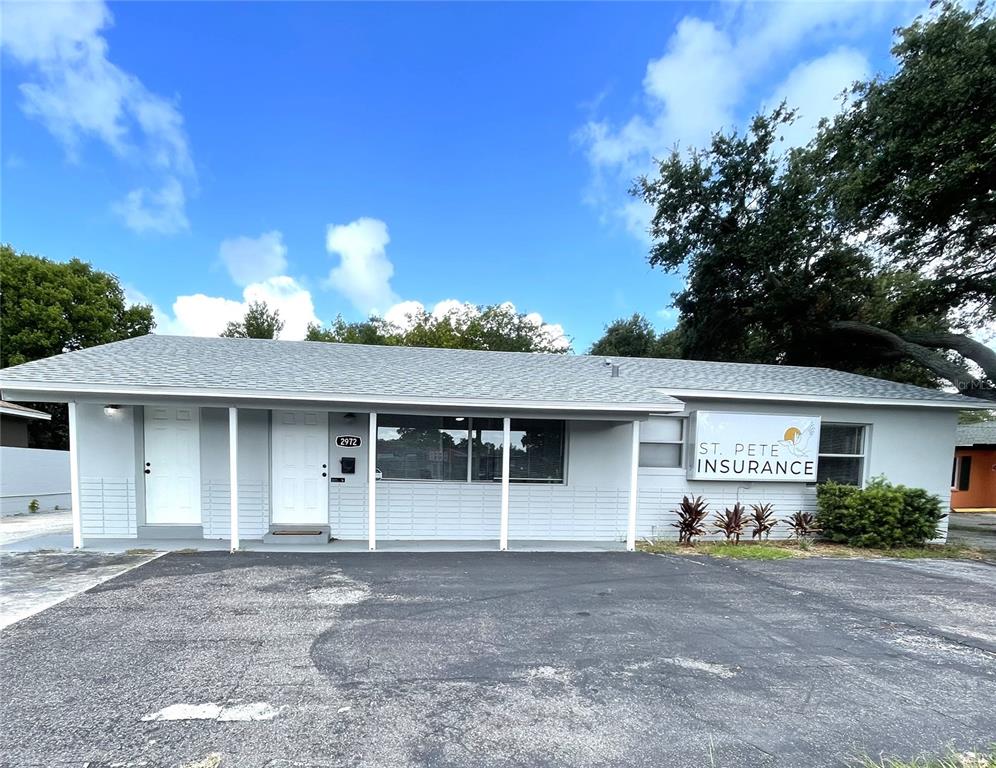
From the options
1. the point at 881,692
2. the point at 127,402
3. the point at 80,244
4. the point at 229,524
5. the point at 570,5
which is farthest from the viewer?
the point at 80,244

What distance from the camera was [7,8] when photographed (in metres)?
6.58

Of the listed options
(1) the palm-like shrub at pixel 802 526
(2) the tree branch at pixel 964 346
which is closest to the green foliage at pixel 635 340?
(2) the tree branch at pixel 964 346

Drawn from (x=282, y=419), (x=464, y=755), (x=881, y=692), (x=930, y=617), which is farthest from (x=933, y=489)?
(x=282, y=419)

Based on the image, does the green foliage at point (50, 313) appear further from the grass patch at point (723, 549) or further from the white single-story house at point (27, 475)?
the grass patch at point (723, 549)

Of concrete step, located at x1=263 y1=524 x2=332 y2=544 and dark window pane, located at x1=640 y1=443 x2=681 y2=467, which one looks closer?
concrete step, located at x1=263 y1=524 x2=332 y2=544

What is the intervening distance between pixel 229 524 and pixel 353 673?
508cm

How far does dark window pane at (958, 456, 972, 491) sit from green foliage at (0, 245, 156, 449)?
119 feet

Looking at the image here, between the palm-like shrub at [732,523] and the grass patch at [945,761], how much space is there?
5743 millimetres

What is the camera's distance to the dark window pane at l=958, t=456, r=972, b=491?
17750 mm

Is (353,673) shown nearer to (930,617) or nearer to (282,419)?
(282,419)

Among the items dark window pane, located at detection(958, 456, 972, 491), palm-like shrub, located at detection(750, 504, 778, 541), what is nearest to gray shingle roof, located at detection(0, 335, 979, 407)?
palm-like shrub, located at detection(750, 504, 778, 541)

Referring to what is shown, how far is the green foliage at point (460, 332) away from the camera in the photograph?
90.2ft

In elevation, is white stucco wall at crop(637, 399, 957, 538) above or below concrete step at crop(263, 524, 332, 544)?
above

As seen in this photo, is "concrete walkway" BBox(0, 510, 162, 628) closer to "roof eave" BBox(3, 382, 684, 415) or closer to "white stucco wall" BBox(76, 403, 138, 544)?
"white stucco wall" BBox(76, 403, 138, 544)
